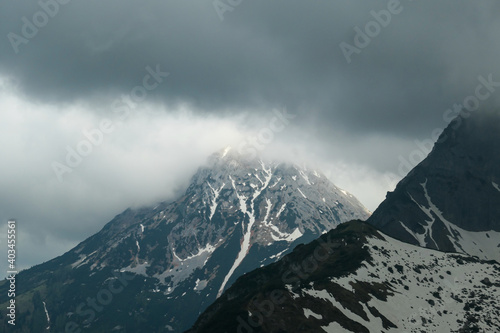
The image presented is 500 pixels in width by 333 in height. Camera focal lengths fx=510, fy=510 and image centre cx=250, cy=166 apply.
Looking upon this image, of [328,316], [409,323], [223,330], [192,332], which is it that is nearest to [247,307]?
[223,330]

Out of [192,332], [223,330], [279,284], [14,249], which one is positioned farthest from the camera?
[192,332]

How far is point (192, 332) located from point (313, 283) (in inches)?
1918

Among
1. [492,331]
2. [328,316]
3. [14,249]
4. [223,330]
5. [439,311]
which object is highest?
[14,249]

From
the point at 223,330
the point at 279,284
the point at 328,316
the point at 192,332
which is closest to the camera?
the point at 223,330

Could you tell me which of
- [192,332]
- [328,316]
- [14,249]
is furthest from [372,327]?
[14,249]

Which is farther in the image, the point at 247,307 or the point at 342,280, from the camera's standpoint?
the point at 342,280

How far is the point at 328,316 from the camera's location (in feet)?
537

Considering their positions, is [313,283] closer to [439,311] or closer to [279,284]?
[279,284]

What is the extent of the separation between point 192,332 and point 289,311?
4845cm

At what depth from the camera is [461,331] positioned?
182m

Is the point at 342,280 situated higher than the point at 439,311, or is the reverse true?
the point at 342,280

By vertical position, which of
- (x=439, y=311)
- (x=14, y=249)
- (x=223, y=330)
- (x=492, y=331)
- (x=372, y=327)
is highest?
(x=14, y=249)

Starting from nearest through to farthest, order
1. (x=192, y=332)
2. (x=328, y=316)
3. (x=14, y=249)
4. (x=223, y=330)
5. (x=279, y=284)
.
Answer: (x=14, y=249) < (x=223, y=330) < (x=328, y=316) < (x=279, y=284) < (x=192, y=332)

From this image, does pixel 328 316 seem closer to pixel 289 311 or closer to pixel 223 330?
pixel 289 311
